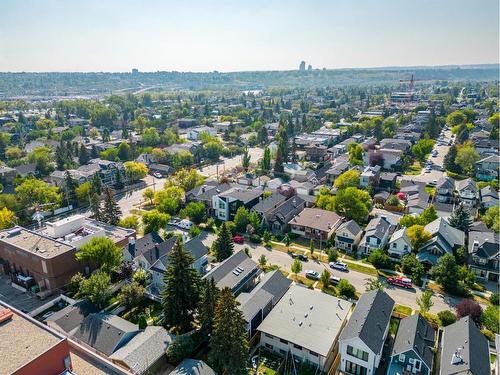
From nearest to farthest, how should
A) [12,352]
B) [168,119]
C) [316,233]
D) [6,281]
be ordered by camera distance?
[12,352] < [6,281] < [316,233] < [168,119]

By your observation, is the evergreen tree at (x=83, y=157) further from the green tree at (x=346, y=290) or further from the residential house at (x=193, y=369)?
the residential house at (x=193, y=369)

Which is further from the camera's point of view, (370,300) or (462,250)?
(462,250)

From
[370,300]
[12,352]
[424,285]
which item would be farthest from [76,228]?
[424,285]

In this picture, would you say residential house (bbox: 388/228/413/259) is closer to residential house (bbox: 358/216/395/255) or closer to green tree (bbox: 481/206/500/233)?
residential house (bbox: 358/216/395/255)

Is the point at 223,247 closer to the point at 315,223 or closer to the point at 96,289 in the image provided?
the point at 96,289

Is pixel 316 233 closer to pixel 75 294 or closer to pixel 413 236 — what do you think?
pixel 413 236

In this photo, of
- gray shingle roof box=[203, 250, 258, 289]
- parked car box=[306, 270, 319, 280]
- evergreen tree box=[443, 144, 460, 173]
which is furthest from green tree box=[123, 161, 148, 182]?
evergreen tree box=[443, 144, 460, 173]

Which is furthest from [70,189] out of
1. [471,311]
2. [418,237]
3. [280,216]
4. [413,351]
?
[471,311]
